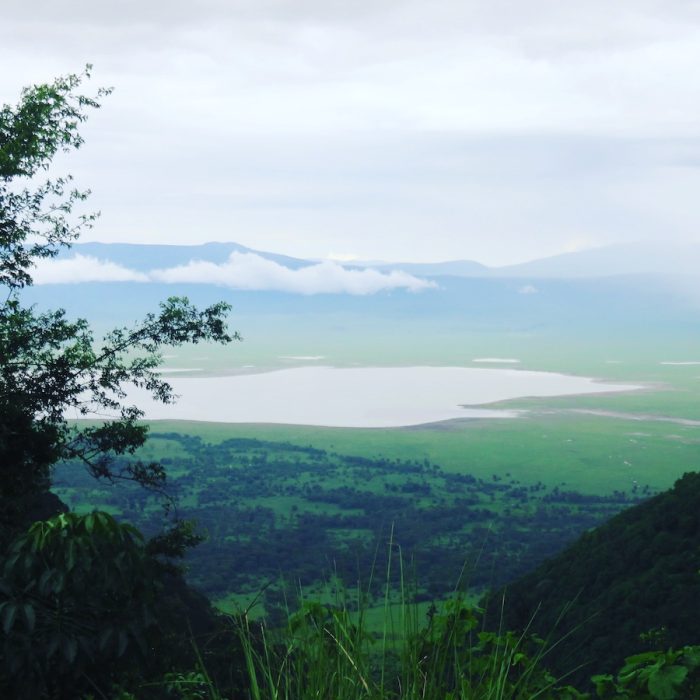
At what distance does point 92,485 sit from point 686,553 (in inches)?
3041

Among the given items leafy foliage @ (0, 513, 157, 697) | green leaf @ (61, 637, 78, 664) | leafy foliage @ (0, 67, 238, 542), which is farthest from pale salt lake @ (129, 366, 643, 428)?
green leaf @ (61, 637, 78, 664)

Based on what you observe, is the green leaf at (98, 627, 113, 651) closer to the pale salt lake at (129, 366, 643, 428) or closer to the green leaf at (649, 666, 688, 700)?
the green leaf at (649, 666, 688, 700)

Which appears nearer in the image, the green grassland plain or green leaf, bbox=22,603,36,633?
green leaf, bbox=22,603,36,633

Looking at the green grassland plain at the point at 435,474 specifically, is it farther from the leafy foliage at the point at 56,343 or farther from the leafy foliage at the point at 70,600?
the leafy foliage at the point at 70,600

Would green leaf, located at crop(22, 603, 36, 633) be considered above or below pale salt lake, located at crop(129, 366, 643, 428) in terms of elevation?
above

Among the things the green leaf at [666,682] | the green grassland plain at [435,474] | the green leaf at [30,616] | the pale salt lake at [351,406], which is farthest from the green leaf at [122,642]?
the pale salt lake at [351,406]

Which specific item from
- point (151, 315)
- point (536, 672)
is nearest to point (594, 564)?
point (151, 315)

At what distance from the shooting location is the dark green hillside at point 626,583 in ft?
68.3

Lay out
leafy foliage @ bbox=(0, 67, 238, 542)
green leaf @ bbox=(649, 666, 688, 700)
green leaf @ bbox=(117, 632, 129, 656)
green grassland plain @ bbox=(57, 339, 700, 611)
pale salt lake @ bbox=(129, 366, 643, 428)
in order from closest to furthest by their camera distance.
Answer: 1. green leaf @ bbox=(649, 666, 688, 700)
2. green leaf @ bbox=(117, 632, 129, 656)
3. leafy foliage @ bbox=(0, 67, 238, 542)
4. green grassland plain @ bbox=(57, 339, 700, 611)
5. pale salt lake @ bbox=(129, 366, 643, 428)

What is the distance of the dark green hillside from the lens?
2083cm

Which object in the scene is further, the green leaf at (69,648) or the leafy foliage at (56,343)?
the leafy foliage at (56,343)

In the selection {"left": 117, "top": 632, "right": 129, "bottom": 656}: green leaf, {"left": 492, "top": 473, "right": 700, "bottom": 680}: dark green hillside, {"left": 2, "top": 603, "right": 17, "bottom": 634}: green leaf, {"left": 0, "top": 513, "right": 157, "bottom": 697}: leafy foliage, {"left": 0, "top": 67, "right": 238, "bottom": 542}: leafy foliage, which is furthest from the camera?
{"left": 492, "top": 473, "right": 700, "bottom": 680}: dark green hillside

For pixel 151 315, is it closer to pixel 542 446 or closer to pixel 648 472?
pixel 648 472

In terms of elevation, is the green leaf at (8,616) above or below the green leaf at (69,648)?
above
